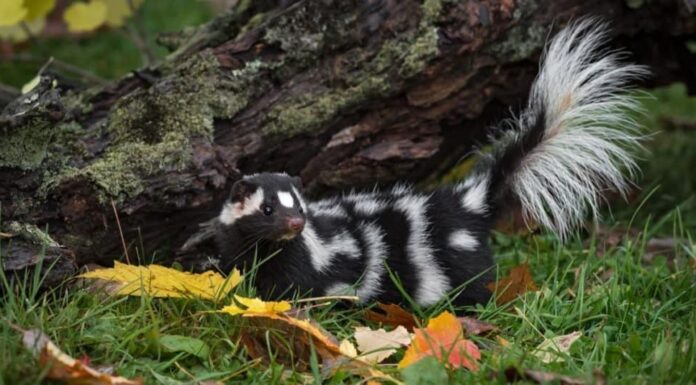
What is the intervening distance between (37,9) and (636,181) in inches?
153

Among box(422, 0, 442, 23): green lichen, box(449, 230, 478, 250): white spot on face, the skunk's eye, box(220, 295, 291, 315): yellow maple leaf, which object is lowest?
box(449, 230, 478, 250): white spot on face

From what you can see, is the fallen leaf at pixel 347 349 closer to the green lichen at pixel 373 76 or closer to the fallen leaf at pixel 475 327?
the fallen leaf at pixel 475 327

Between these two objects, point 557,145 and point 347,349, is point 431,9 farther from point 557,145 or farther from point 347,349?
A: point 347,349

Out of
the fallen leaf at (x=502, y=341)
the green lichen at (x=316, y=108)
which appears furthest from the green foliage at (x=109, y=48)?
the fallen leaf at (x=502, y=341)

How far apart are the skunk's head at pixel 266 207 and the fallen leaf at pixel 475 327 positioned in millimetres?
834

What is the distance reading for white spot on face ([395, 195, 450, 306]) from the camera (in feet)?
15.4

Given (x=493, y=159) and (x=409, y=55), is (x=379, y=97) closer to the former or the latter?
(x=409, y=55)

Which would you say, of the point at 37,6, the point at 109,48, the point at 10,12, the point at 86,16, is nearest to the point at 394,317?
the point at 10,12

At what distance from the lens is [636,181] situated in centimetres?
661

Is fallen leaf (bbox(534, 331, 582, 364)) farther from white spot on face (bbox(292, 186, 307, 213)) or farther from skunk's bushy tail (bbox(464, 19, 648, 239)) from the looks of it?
white spot on face (bbox(292, 186, 307, 213))

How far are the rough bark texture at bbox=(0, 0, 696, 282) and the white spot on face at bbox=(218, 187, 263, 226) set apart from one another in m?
0.11

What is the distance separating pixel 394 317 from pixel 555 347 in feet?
2.35

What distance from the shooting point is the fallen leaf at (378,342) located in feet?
12.4

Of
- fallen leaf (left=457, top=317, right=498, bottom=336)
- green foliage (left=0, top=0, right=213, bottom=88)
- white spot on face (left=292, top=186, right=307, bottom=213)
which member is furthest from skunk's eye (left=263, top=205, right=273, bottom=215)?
green foliage (left=0, top=0, right=213, bottom=88)
